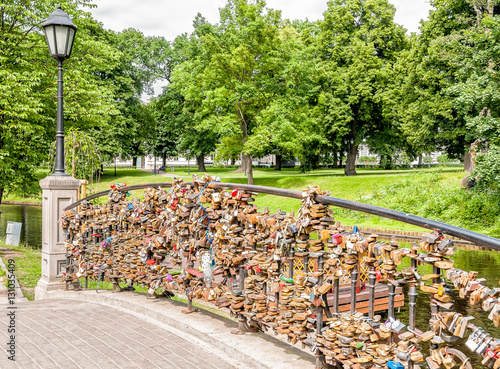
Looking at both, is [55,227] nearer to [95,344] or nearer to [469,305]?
[95,344]

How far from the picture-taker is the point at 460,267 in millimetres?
13391

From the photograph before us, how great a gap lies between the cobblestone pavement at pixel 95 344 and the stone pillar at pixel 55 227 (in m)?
2.18

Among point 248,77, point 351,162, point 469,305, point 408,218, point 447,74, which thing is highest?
point 248,77

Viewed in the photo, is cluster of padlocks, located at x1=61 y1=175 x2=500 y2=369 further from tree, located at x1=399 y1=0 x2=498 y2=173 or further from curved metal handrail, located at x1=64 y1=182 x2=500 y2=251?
tree, located at x1=399 y1=0 x2=498 y2=173

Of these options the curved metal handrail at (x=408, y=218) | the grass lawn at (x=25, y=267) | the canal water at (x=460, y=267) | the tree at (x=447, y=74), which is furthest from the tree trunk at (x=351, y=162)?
the curved metal handrail at (x=408, y=218)

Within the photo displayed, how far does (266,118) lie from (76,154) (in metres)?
16.5

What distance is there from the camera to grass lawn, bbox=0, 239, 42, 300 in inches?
375

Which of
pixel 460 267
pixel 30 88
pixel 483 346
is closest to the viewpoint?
pixel 483 346

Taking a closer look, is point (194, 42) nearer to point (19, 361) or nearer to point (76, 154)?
point (76, 154)

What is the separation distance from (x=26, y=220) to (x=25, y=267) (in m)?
16.1

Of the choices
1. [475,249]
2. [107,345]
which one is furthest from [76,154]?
[475,249]

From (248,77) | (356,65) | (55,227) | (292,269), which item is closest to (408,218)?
(292,269)

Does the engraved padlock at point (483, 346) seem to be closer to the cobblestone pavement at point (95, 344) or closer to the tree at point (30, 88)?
the cobblestone pavement at point (95, 344)

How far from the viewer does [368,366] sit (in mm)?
2668
